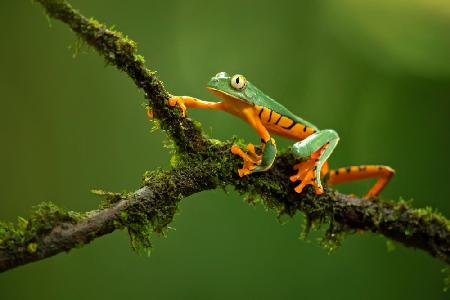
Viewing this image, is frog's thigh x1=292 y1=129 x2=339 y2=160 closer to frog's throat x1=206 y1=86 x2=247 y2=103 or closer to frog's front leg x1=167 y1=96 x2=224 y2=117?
frog's throat x1=206 y1=86 x2=247 y2=103

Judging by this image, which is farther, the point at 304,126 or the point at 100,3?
the point at 100,3

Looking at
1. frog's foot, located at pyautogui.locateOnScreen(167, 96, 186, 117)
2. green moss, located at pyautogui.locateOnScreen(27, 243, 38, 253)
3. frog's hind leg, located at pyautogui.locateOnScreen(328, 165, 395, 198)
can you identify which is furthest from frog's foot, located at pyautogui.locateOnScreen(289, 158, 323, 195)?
green moss, located at pyautogui.locateOnScreen(27, 243, 38, 253)

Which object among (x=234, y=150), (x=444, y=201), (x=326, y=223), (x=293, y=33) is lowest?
(x=326, y=223)

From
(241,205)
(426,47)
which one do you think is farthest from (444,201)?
(241,205)

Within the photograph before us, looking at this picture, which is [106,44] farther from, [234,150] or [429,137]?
[429,137]

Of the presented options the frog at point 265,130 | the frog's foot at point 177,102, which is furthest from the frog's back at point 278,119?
the frog's foot at point 177,102

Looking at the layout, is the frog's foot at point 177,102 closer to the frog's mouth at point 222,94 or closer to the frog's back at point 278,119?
the frog's mouth at point 222,94
